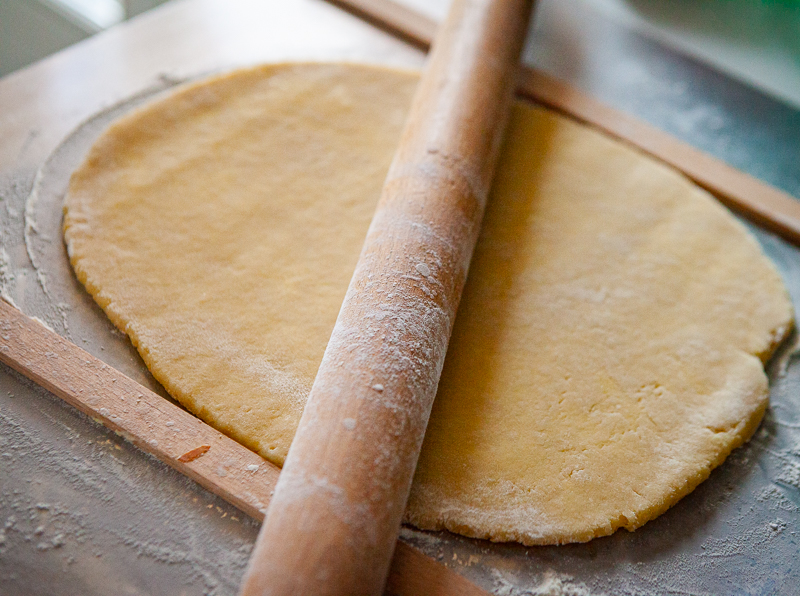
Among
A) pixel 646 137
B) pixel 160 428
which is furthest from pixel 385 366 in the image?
pixel 646 137

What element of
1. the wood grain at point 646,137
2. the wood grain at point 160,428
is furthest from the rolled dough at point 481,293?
the wood grain at point 646,137

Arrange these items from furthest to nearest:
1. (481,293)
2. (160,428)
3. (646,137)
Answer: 1. (646,137)
2. (481,293)
3. (160,428)

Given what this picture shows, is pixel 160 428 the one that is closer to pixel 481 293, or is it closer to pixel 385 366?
pixel 385 366

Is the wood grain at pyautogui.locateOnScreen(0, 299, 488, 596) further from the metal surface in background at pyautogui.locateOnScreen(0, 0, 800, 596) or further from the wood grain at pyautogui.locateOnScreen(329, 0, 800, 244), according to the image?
the wood grain at pyautogui.locateOnScreen(329, 0, 800, 244)

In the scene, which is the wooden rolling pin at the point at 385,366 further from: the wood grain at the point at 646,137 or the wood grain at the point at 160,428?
the wood grain at the point at 646,137

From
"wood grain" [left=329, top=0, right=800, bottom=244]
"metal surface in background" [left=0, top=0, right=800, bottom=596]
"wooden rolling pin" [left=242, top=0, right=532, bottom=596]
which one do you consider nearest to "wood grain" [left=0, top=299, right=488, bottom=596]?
"metal surface in background" [left=0, top=0, right=800, bottom=596]
